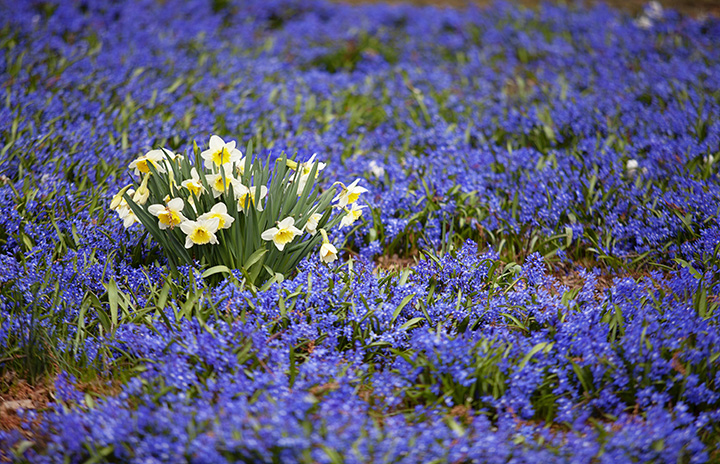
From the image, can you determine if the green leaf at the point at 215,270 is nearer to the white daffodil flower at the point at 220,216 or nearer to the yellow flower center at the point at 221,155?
the white daffodil flower at the point at 220,216

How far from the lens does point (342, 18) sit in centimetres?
660

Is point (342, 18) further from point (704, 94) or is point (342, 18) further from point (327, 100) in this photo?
point (704, 94)

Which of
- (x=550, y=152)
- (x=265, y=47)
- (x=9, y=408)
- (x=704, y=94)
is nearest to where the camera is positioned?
(x=9, y=408)

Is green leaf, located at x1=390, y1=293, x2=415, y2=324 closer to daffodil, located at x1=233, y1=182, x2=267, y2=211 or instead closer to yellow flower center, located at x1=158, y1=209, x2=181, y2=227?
daffodil, located at x1=233, y1=182, x2=267, y2=211

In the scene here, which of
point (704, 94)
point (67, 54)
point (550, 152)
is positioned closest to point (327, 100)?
point (550, 152)

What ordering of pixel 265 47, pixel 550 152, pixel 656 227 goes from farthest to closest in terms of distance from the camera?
pixel 265 47 < pixel 550 152 < pixel 656 227

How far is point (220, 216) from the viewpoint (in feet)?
7.24

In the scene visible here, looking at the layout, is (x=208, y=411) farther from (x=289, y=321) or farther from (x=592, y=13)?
(x=592, y=13)

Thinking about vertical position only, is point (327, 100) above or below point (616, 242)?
above

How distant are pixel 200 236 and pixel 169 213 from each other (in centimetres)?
17

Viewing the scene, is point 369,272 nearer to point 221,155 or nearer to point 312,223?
point 312,223

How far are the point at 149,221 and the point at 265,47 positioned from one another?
389 centimetres

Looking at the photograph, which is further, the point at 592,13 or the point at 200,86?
the point at 592,13

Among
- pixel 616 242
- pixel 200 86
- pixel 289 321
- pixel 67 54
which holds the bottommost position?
pixel 616 242
